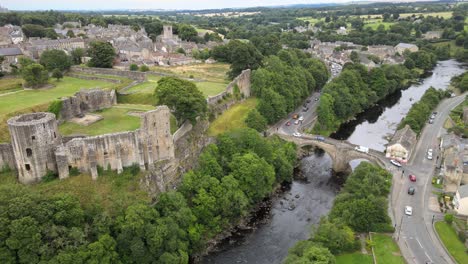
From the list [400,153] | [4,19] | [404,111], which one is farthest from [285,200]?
[4,19]

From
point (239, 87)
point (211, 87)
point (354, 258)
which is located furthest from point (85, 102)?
point (354, 258)

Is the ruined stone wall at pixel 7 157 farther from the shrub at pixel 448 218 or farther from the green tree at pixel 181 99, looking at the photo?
the shrub at pixel 448 218

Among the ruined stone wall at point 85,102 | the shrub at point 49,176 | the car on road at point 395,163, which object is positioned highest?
the ruined stone wall at point 85,102

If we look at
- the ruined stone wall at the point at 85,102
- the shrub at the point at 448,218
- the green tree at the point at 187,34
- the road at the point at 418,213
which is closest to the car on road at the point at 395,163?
the road at the point at 418,213

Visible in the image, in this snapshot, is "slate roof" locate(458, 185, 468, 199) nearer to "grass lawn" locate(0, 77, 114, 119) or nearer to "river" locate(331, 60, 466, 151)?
"river" locate(331, 60, 466, 151)

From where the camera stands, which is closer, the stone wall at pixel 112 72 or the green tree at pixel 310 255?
the green tree at pixel 310 255
